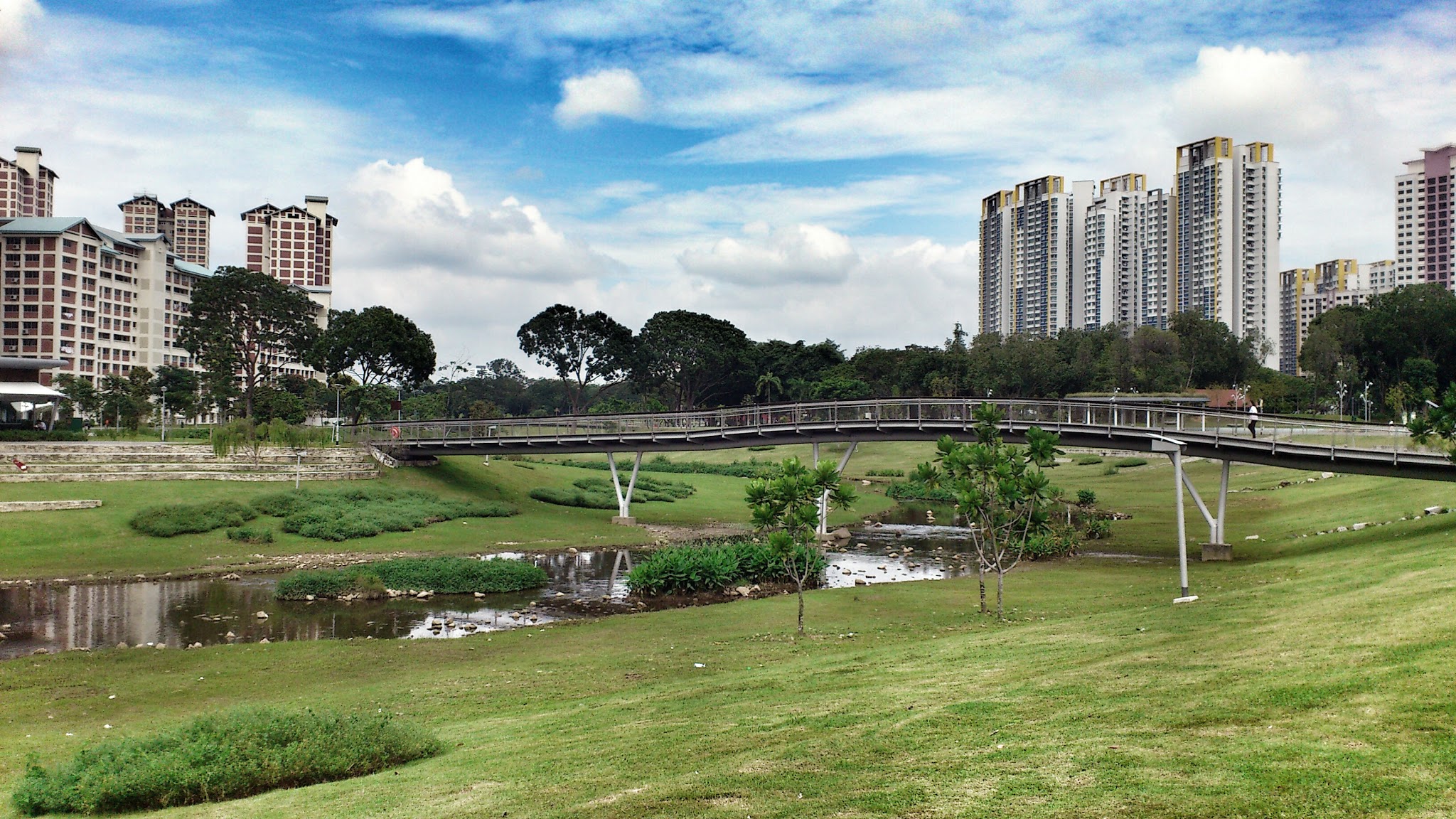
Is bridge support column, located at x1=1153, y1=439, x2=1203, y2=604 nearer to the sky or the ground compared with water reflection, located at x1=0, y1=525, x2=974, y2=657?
nearer to the sky

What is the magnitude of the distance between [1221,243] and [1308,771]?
527 ft

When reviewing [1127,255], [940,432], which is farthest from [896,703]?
[1127,255]

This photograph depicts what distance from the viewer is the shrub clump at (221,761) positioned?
1299cm

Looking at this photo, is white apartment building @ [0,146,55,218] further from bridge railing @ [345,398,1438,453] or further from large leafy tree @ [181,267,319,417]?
bridge railing @ [345,398,1438,453]

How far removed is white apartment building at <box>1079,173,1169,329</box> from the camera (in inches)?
6422

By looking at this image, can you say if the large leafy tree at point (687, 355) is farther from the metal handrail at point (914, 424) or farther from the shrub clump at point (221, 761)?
the shrub clump at point (221, 761)

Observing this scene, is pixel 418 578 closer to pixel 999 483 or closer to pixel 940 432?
pixel 999 483

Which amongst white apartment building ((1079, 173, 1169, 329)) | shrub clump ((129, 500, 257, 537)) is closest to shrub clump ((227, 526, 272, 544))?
shrub clump ((129, 500, 257, 537))

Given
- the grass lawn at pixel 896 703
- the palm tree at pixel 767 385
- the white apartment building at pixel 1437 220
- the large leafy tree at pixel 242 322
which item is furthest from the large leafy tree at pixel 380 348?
the white apartment building at pixel 1437 220

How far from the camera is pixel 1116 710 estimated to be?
1331 cm

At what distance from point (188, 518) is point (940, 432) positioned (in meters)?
35.7

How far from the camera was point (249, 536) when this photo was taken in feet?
147

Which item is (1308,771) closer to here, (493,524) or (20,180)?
(493,524)

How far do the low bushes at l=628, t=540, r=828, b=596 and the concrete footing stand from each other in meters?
15.3
